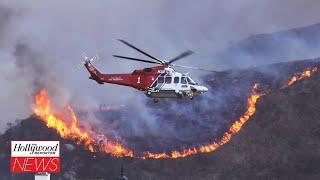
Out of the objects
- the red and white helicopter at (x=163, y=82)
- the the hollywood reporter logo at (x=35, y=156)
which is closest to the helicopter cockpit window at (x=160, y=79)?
the red and white helicopter at (x=163, y=82)

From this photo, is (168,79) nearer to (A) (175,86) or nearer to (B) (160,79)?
(B) (160,79)

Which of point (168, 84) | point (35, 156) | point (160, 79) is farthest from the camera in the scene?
point (160, 79)

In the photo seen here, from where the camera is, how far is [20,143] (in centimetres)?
8625

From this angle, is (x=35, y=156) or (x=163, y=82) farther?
(x=163, y=82)

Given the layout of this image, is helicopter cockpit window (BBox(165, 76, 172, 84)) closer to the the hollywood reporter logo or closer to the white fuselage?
the white fuselage

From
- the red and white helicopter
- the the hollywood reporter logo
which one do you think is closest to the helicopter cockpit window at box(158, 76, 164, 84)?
the red and white helicopter

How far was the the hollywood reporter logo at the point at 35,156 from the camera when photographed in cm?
8612

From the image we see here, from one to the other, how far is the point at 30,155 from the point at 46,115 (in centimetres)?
11209

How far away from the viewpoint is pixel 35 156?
86.6 meters

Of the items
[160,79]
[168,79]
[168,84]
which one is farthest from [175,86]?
[160,79]

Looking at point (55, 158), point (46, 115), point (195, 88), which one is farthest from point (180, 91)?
point (46, 115)

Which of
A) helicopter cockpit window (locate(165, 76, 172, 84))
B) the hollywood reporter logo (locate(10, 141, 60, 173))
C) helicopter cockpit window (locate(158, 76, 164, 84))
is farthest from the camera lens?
helicopter cockpit window (locate(158, 76, 164, 84))

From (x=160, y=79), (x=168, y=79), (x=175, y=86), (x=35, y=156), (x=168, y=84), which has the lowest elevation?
(x=35, y=156)

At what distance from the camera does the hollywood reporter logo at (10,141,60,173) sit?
86.1m
